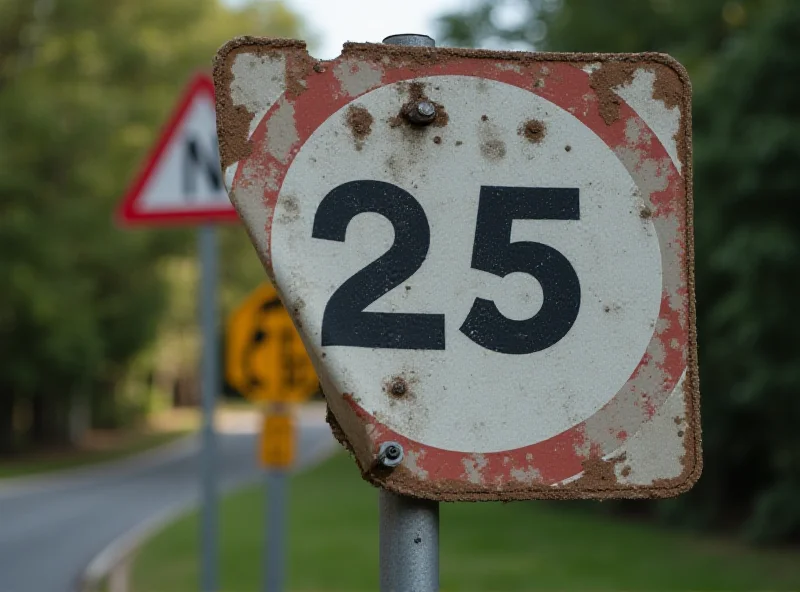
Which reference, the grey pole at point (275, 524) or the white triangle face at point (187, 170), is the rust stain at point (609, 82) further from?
the grey pole at point (275, 524)

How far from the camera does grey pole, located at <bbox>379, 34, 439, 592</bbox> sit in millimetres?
1277

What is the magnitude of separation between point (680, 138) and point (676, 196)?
80 mm

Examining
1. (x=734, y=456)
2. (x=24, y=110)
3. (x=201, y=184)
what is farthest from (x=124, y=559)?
(x=24, y=110)

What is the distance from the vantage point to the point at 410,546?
128 centimetres

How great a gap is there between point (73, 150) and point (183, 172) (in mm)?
16474

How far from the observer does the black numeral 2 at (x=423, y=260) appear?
1280mm

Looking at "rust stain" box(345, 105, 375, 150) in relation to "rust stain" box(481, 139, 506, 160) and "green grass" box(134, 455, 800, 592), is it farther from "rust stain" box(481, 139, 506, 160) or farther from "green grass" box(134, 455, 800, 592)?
"green grass" box(134, 455, 800, 592)

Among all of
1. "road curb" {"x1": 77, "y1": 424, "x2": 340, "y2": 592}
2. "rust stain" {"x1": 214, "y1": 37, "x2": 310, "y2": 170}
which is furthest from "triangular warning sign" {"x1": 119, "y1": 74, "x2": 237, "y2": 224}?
"road curb" {"x1": 77, "y1": 424, "x2": 340, "y2": 592}

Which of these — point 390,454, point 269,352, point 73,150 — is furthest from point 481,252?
point 73,150

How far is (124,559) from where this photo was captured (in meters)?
11.4

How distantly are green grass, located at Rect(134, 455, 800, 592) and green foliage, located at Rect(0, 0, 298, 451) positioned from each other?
24.4ft

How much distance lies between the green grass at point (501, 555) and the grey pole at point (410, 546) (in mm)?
7968

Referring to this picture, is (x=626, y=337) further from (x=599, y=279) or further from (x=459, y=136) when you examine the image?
(x=459, y=136)

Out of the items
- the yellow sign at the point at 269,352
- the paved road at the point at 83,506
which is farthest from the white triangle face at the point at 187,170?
the paved road at the point at 83,506
